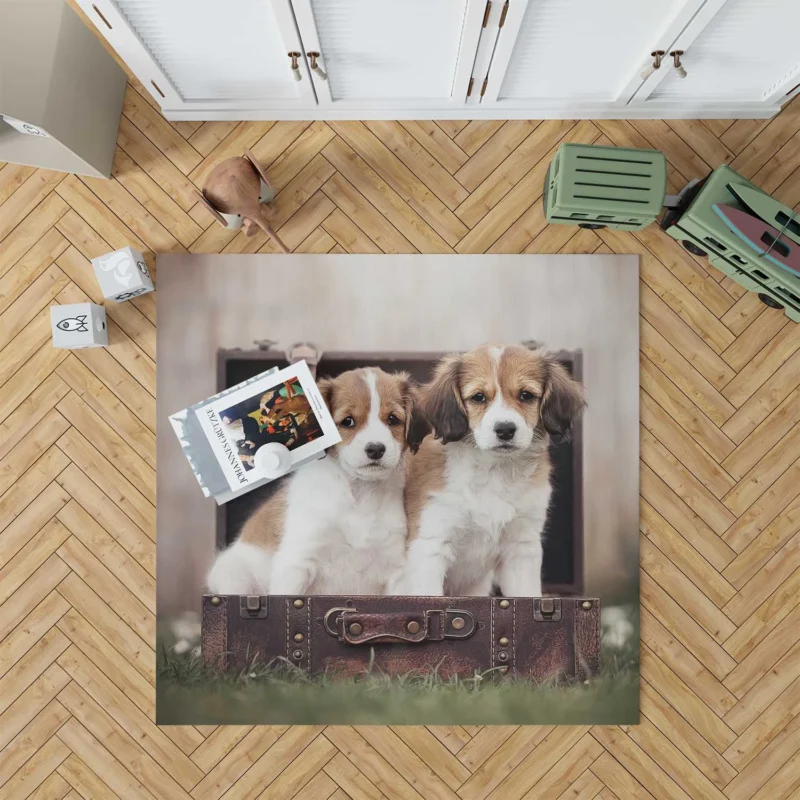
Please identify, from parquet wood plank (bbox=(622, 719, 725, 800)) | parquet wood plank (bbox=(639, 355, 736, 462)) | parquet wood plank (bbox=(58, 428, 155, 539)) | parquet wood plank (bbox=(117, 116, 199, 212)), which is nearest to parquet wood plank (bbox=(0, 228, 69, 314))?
parquet wood plank (bbox=(117, 116, 199, 212))

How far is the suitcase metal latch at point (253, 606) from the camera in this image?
1744mm

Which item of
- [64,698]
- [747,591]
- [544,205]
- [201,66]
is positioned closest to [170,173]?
[201,66]

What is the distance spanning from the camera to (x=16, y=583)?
1.79m

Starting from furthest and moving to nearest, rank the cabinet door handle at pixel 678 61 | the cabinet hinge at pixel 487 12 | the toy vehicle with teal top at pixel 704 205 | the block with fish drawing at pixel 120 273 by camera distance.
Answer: the block with fish drawing at pixel 120 273, the toy vehicle with teal top at pixel 704 205, the cabinet door handle at pixel 678 61, the cabinet hinge at pixel 487 12

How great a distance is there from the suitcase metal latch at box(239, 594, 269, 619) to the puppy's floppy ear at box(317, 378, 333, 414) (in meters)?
0.58

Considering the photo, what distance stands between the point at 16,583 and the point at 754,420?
2.24 m

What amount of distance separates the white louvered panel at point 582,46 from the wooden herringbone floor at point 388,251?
0.15m

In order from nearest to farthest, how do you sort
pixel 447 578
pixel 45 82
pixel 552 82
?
pixel 45 82 < pixel 552 82 < pixel 447 578

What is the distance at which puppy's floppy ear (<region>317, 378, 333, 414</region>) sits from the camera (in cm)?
176

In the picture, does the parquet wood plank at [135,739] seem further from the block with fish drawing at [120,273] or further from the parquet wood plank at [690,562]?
the parquet wood plank at [690,562]

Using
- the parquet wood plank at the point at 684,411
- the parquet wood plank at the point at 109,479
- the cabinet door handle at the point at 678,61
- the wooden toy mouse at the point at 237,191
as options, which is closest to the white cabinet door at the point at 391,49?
the wooden toy mouse at the point at 237,191

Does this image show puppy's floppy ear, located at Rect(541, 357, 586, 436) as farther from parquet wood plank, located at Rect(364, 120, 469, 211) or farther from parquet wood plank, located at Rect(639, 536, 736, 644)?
parquet wood plank, located at Rect(364, 120, 469, 211)

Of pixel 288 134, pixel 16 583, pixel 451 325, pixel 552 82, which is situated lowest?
pixel 16 583

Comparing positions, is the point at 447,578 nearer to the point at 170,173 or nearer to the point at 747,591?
the point at 747,591
